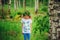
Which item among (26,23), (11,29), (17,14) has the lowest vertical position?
(11,29)

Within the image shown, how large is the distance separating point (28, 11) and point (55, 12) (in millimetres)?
628

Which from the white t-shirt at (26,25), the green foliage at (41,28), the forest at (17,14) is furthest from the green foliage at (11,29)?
the green foliage at (41,28)

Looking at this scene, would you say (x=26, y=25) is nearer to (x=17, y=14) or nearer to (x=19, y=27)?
(x=19, y=27)

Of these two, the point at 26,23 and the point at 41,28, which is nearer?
the point at 26,23

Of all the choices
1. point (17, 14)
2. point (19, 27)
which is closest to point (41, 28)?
point (19, 27)

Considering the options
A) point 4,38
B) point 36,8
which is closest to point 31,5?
point 36,8

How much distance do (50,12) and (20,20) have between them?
0.72 meters

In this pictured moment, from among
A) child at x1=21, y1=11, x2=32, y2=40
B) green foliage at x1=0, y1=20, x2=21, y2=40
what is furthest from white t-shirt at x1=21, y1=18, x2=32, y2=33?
green foliage at x1=0, y1=20, x2=21, y2=40

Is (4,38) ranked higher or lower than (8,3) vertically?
lower

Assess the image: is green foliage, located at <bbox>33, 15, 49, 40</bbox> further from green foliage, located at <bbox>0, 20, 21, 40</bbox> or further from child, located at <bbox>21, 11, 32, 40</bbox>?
green foliage, located at <bbox>0, 20, 21, 40</bbox>

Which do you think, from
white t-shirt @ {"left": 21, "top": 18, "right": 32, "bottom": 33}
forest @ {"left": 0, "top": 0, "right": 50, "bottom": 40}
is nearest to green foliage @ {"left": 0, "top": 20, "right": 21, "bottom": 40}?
forest @ {"left": 0, "top": 0, "right": 50, "bottom": 40}

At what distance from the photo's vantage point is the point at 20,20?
10.5 metres

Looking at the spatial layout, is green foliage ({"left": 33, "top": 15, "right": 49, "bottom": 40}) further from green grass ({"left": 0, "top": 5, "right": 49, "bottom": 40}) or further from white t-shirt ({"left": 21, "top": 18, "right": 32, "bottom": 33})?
white t-shirt ({"left": 21, "top": 18, "right": 32, "bottom": 33})

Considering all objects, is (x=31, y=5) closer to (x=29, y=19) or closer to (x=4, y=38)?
(x=29, y=19)
